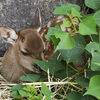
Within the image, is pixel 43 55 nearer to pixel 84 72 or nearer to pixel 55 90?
pixel 55 90

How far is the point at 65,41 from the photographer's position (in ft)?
5.52

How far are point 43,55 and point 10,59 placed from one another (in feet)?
1.36

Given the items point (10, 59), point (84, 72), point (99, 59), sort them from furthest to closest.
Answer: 1. point (10, 59)
2. point (84, 72)
3. point (99, 59)

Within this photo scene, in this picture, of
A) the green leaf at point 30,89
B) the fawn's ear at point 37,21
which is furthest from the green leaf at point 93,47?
the fawn's ear at point 37,21

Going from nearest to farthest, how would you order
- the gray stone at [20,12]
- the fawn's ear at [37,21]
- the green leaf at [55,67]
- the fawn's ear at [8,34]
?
the green leaf at [55,67]
the fawn's ear at [8,34]
the fawn's ear at [37,21]
the gray stone at [20,12]

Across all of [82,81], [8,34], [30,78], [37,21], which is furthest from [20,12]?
[82,81]

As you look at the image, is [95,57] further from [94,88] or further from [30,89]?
[30,89]

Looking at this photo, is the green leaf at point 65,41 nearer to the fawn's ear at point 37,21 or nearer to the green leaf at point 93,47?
the green leaf at point 93,47

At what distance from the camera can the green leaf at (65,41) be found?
165cm

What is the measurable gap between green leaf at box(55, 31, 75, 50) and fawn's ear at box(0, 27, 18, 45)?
116 cm

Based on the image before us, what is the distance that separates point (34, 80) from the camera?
216 centimetres

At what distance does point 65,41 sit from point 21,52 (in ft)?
4.05

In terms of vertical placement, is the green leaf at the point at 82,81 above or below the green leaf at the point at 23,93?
above

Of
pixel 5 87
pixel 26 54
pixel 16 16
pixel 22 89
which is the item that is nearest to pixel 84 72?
pixel 22 89
